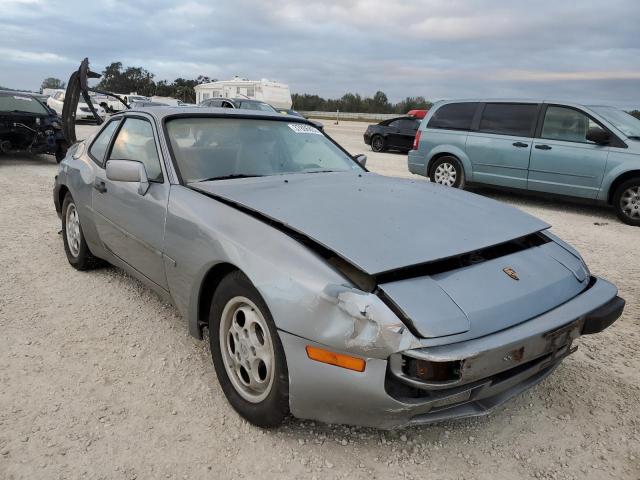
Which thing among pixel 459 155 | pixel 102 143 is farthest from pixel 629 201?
pixel 102 143

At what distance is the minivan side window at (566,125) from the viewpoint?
732cm

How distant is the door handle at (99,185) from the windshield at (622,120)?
696 cm

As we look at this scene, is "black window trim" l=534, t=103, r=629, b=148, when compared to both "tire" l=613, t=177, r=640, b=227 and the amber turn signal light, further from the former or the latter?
the amber turn signal light

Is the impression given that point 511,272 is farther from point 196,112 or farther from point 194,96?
point 194,96

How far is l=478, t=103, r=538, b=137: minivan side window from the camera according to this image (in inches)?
310

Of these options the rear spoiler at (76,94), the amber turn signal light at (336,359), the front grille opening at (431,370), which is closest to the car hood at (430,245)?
the front grille opening at (431,370)

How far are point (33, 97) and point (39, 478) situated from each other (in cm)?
1109

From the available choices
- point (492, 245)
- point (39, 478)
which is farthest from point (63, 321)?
point (492, 245)

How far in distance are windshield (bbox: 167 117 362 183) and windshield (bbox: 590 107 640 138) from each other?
548 cm

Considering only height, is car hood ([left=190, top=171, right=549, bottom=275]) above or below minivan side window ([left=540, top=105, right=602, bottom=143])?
below

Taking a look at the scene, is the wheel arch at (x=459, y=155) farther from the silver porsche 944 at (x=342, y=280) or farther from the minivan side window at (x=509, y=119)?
the silver porsche 944 at (x=342, y=280)

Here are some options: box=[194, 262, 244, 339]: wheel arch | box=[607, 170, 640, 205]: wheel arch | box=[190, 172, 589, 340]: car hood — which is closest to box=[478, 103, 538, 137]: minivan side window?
box=[607, 170, 640, 205]: wheel arch

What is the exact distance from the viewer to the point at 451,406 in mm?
1972

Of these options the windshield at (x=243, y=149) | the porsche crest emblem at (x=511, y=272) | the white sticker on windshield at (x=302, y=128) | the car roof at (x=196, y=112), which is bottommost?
the porsche crest emblem at (x=511, y=272)
